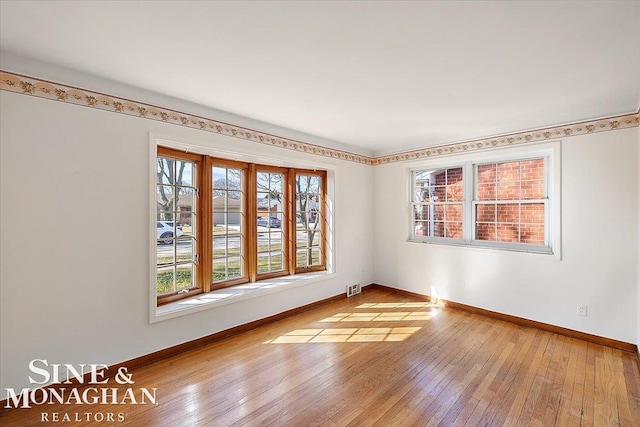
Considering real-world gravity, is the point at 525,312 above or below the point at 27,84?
below

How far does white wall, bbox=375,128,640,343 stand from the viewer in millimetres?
2928

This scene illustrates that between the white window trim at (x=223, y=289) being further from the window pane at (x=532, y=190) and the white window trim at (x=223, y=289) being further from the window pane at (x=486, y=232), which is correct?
A: the window pane at (x=532, y=190)

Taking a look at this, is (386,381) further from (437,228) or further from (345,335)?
(437,228)

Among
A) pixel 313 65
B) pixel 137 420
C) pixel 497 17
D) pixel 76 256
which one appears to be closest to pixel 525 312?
pixel 497 17

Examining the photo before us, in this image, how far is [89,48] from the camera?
6.29 feet

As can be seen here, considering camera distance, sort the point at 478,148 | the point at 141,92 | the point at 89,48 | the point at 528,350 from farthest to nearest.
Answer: the point at 478,148
the point at 528,350
the point at 141,92
the point at 89,48

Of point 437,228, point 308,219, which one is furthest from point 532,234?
point 308,219

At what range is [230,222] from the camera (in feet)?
11.8

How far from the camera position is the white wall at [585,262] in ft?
9.61

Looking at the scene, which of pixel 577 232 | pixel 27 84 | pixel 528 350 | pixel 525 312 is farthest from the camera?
pixel 525 312

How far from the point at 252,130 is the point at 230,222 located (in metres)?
1.13

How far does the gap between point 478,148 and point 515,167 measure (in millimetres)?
501

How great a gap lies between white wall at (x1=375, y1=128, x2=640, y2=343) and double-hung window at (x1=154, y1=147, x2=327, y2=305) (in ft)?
7.64

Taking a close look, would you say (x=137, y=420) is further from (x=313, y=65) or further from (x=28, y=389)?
(x=313, y=65)
